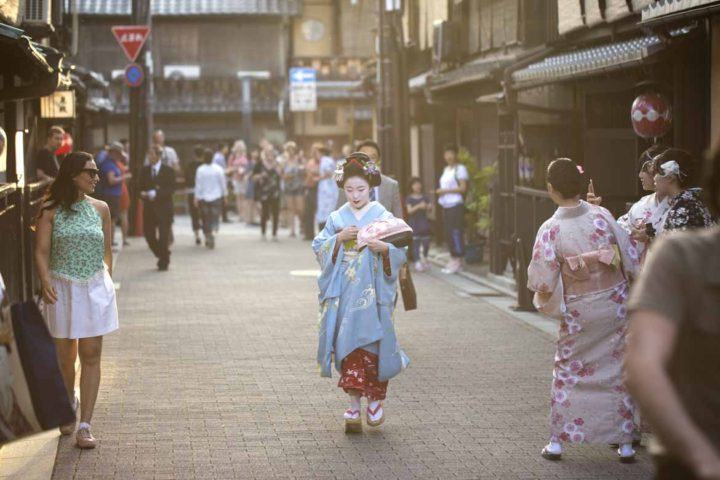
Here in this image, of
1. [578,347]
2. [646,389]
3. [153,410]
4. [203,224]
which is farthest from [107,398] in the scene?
[203,224]

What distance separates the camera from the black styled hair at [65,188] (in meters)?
8.46

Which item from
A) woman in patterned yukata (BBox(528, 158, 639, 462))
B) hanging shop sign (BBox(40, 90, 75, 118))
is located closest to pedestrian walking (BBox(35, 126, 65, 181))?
hanging shop sign (BBox(40, 90, 75, 118))

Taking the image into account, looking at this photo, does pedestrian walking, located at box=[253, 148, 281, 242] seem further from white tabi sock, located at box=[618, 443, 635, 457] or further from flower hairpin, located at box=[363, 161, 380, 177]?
white tabi sock, located at box=[618, 443, 635, 457]

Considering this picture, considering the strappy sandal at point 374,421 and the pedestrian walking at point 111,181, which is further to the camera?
the pedestrian walking at point 111,181

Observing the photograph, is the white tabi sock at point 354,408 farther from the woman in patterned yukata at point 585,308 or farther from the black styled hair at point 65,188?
the black styled hair at point 65,188

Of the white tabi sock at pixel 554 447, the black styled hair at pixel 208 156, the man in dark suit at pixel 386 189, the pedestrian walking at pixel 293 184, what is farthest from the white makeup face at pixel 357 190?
the pedestrian walking at pixel 293 184

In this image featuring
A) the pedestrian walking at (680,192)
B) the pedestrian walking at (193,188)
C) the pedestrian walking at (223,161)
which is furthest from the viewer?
the pedestrian walking at (223,161)

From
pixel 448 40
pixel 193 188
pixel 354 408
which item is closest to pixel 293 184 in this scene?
pixel 193 188

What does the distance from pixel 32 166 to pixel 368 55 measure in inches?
1047

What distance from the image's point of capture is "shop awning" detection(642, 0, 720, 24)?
1014cm

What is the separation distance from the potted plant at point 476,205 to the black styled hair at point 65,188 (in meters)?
11.9

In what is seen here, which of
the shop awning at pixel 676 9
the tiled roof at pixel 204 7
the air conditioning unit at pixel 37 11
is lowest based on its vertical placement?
the shop awning at pixel 676 9

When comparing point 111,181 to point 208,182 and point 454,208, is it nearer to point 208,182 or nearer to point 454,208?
point 208,182

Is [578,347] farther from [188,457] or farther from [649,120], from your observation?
[649,120]
